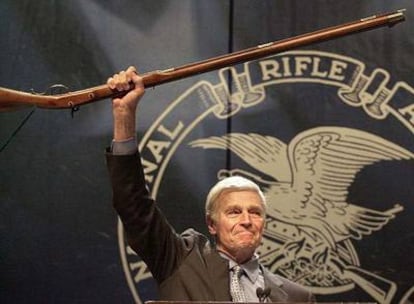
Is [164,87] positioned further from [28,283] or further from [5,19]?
[28,283]

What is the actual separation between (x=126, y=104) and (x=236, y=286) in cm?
61

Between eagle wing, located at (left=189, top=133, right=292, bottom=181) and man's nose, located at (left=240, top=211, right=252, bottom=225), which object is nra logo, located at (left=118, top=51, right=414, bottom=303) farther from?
man's nose, located at (left=240, top=211, right=252, bottom=225)

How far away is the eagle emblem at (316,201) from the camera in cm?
279

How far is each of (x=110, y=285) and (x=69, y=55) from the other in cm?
94

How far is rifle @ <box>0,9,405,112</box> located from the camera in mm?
1981

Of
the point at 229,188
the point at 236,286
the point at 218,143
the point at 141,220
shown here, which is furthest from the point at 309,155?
the point at 141,220

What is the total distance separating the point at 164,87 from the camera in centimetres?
290

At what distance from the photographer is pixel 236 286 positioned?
6.77ft

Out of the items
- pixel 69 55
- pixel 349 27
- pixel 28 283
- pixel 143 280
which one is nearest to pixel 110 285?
pixel 143 280

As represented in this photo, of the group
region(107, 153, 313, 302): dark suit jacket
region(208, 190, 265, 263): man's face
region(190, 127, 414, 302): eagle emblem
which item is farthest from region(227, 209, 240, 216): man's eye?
region(190, 127, 414, 302): eagle emblem

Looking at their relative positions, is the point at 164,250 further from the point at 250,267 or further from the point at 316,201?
the point at 316,201

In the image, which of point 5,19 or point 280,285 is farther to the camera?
point 5,19

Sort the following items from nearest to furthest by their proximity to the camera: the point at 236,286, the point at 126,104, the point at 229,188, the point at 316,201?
1. the point at 126,104
2. the point at 236,286
3. the point at 229,188
4. the point at 316,201

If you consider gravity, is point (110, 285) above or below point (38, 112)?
below
